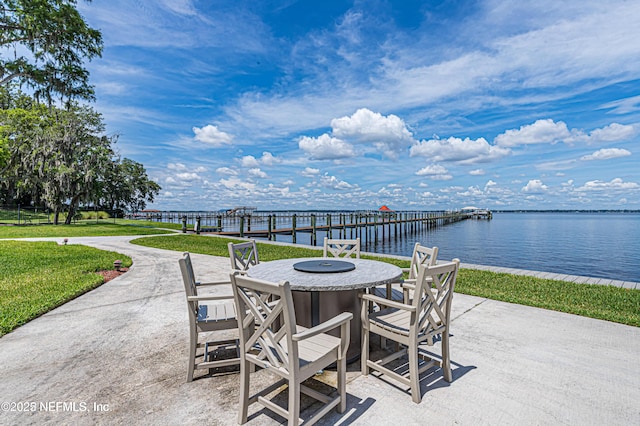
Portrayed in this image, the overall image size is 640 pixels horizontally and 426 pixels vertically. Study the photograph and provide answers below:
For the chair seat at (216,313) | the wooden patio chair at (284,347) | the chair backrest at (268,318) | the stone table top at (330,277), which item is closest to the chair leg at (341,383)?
the wooden patio chair at (284,347)

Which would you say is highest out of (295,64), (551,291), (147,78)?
(295,64)

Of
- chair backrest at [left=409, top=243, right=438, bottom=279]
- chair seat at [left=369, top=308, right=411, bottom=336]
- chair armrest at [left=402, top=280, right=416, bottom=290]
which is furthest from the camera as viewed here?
chair backrest at [left=409, top=243, right=438, bottom=279]

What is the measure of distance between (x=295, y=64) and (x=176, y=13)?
24.6ft

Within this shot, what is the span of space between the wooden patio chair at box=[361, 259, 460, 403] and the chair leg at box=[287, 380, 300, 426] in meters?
0.85

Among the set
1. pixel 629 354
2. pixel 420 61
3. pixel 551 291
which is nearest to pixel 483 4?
pixel 420 61

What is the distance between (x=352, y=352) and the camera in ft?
8.79

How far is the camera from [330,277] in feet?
8.52

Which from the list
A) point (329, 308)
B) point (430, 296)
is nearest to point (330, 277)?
point (329, 308)

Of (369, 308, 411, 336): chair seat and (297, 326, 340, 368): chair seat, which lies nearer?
(297, 326, 340, 368): chair seat

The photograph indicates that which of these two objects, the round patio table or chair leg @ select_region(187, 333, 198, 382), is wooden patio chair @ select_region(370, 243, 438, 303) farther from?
chair leg @ select_region(187, 333, 198, 382)

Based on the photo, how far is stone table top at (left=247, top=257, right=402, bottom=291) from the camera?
2.30 m

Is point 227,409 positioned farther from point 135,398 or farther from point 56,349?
point 56,349

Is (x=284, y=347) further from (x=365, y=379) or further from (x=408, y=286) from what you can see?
(x=408, y=286)

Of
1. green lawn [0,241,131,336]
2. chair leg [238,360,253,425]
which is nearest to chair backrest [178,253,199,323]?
chair leg [238,360,253,425]
